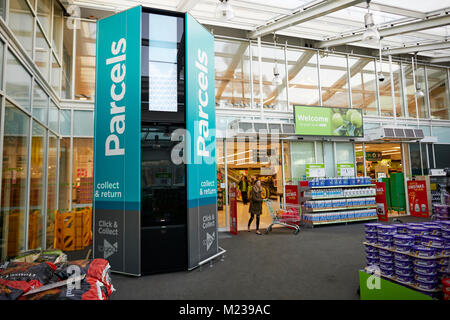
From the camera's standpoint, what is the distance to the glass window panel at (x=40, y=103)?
501 centimetres

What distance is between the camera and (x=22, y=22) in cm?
446

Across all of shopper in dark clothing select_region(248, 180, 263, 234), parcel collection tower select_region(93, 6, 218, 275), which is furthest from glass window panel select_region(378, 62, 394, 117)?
parcel collection tower select_region(93, 6, 218, 275)

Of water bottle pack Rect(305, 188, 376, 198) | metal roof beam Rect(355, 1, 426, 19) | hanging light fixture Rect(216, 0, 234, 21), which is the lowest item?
water bottle pack Rect(305, 188, 376, 198)

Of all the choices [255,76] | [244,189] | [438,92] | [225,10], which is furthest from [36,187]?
[438,92]

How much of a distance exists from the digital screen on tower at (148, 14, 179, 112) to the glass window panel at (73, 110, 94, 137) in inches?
167

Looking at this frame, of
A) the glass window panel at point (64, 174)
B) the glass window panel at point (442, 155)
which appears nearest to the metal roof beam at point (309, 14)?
the glass window panel at point (64, 174)

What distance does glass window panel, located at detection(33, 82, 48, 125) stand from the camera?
5.01m

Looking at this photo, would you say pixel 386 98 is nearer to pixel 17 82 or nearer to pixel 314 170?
pixel 314 170

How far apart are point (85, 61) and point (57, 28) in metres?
1.08

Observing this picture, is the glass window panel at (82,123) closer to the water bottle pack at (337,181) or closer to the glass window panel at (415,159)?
the water bottle pack at (337,181)

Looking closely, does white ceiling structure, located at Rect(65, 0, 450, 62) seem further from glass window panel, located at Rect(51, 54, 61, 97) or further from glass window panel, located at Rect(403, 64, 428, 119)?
glass window panel, located at Rect(51, 54, 61, 97)
